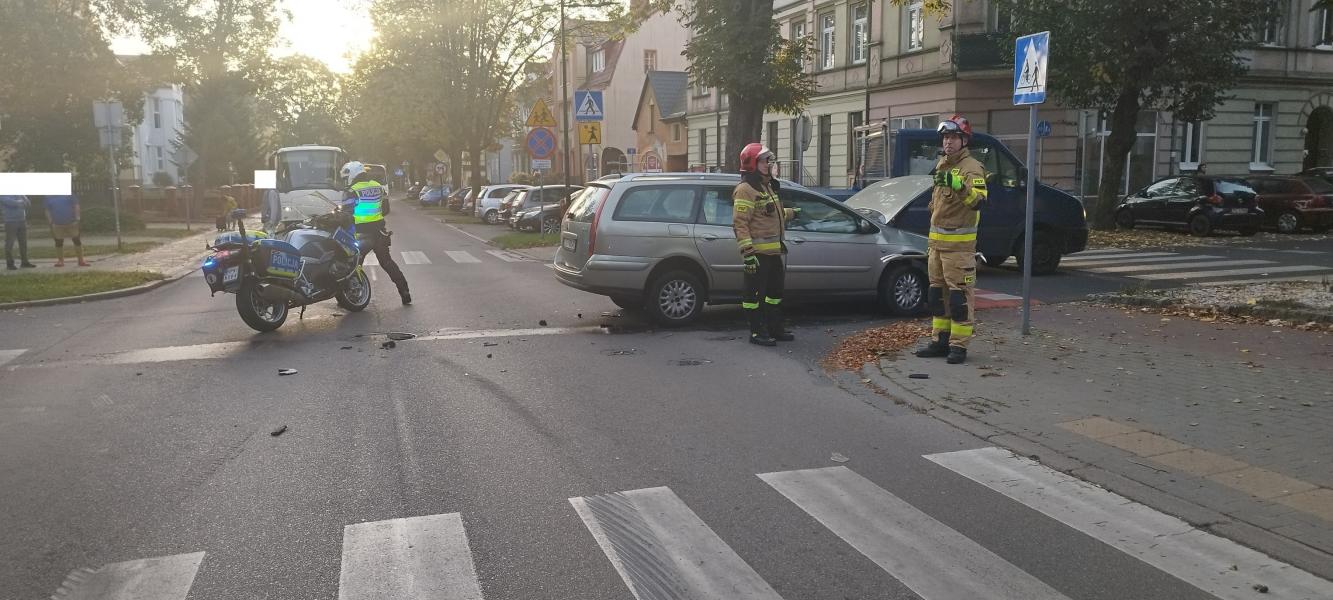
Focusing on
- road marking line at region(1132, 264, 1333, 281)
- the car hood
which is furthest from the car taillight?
road marking line at region(1132, 264, 1333, 281)

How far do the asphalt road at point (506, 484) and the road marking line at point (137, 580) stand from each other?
16mm

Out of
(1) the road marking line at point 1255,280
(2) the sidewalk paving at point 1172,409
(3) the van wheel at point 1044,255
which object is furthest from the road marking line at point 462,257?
(1) the road marking line at point 1255,280

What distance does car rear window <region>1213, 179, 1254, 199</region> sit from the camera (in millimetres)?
23531

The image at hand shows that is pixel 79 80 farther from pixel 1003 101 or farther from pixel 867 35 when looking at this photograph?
pixel 1003 101

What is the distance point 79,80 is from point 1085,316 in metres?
34.3

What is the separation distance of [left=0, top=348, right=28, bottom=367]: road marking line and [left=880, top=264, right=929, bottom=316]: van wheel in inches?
352

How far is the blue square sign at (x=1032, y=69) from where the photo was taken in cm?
908

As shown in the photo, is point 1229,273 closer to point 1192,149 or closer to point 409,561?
point 409,561

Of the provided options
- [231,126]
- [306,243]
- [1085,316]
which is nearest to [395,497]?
[306,243]

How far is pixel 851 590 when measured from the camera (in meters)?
4.02

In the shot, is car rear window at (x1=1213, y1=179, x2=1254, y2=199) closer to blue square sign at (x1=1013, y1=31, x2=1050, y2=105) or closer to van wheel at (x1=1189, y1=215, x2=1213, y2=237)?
van wheel at (x1=1189, y1=215, x2=1213, y2=237)

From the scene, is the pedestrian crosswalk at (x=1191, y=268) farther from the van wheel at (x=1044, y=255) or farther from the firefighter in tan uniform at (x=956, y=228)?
the firefighter in tan uniform at (x=956, y=228)

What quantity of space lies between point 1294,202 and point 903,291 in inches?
711

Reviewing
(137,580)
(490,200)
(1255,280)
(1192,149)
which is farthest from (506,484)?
(490,200)
